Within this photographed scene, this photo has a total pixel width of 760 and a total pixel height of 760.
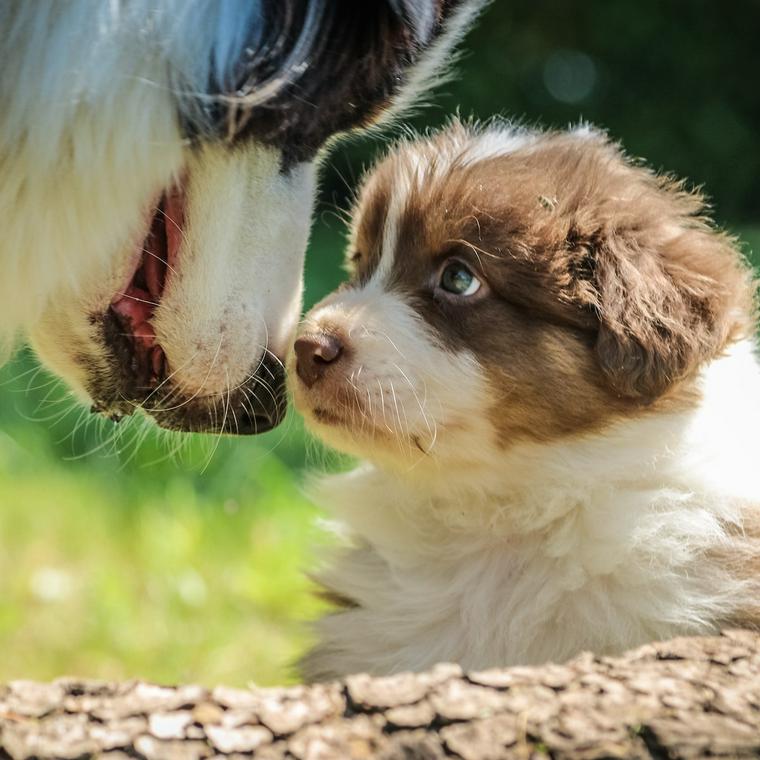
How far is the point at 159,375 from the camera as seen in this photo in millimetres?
2770

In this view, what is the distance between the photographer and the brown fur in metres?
2.52

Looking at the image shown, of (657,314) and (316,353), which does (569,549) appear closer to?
(657,314)

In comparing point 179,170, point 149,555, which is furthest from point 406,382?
point 149,555

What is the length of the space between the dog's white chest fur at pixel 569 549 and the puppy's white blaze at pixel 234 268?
19.0 inches

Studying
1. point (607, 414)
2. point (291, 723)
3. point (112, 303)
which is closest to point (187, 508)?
point (112, 303)

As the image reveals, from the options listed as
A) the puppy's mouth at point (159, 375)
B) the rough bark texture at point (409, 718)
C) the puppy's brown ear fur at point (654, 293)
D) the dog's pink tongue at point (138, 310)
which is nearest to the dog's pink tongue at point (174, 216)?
the puppy's mouth at point (159, 375)

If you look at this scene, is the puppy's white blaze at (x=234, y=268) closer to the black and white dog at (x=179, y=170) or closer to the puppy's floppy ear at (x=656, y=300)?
the black and white dog at (x=179, y=170)

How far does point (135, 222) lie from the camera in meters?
2.50

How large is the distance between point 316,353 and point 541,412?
0.48 m

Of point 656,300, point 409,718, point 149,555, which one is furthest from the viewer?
point 149,555

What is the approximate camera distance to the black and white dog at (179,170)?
2.25 meters

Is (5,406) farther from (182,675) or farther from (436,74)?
(436,74)

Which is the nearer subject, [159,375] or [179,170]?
[179,170]

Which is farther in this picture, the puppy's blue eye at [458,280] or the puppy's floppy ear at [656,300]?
the puppy's blue eye at [458,280]
